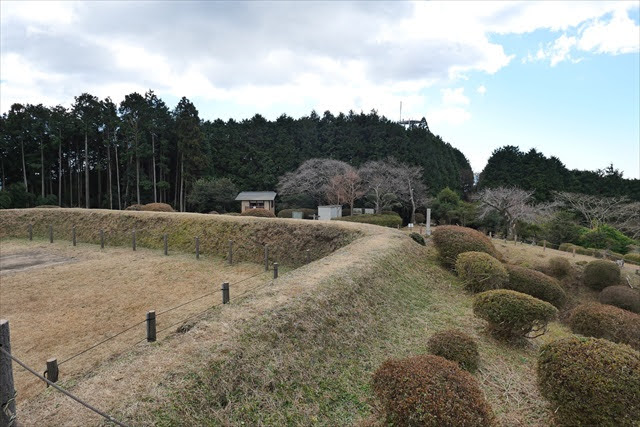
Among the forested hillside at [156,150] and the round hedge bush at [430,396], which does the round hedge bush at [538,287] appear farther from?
the forested hillside at [156,150]

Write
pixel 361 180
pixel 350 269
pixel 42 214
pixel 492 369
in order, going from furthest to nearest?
pixel 361 180 → pixel 42 214 → pixel 350 269 → pixel 492 369

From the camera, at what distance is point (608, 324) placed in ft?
23.2

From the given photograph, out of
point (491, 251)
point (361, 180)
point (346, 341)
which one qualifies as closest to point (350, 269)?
point (346, 341)

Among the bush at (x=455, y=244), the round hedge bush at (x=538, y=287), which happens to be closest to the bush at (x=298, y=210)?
the bush at (x=455, y=244)

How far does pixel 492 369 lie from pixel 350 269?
11.4 ft

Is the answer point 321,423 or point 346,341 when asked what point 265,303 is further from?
point 321,423

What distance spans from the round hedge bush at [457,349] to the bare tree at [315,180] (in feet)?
92.9

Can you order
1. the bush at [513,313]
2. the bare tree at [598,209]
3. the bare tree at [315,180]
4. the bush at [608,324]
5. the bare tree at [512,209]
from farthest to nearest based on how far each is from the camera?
1. the bare tree at [315,180]
2. the bare tree at [598,209]
3. the bare tree at [512,209]
4. the bush at [608,324]
5. the bush at [513,313]

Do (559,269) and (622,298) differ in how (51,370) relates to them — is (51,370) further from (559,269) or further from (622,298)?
(559,269)

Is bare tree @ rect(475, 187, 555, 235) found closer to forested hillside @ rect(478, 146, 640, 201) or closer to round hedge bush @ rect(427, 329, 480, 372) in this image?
forested hillside @ rect(478, 146, 640, 201)

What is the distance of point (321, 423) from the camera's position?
3.76 metres

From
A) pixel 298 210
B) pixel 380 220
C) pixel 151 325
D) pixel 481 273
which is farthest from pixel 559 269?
pixel 298 210

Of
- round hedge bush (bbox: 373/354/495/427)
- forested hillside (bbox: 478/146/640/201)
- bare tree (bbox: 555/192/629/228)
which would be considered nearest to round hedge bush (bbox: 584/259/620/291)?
bare tree (bbox: 555/192/629/228)

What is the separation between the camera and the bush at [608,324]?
6766mm
